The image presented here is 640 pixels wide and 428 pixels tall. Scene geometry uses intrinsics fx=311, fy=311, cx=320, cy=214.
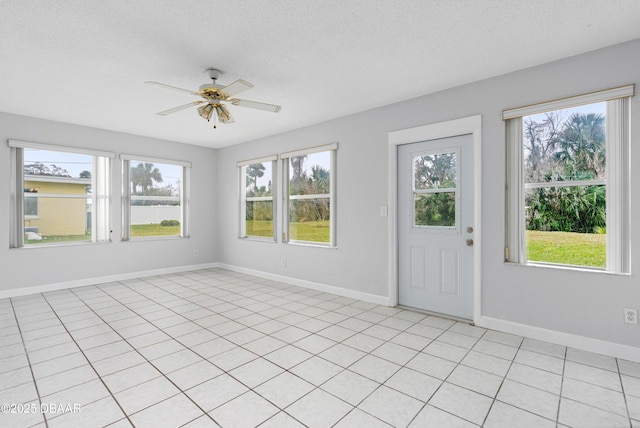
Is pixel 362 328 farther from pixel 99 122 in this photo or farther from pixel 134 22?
pixel 99 122

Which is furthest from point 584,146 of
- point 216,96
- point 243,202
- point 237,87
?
point 243,202

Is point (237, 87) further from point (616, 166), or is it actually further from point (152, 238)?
point (152, 238)

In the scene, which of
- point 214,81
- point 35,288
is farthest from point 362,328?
point 35,288

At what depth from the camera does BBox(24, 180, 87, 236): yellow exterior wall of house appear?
471 centimetres

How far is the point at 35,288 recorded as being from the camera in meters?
4.57

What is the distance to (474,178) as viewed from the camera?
332 centimetres

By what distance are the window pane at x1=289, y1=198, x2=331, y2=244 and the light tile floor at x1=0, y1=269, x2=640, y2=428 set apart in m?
1.41

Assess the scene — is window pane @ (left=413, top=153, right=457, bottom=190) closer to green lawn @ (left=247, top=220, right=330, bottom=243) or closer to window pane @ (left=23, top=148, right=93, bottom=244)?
green lawn @ (left=247, top=220, right=330, bottom=243)

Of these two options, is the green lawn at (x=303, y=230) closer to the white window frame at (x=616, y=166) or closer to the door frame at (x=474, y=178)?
the door frame at (x=474, y=178)

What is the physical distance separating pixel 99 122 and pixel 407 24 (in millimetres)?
4762

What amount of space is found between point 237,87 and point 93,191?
408 centimetres

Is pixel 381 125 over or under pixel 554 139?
over

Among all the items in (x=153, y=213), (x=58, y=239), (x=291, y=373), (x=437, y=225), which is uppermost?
(x=153, y=213)

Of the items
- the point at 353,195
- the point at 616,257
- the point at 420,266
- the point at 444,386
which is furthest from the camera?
the point at 353,195
